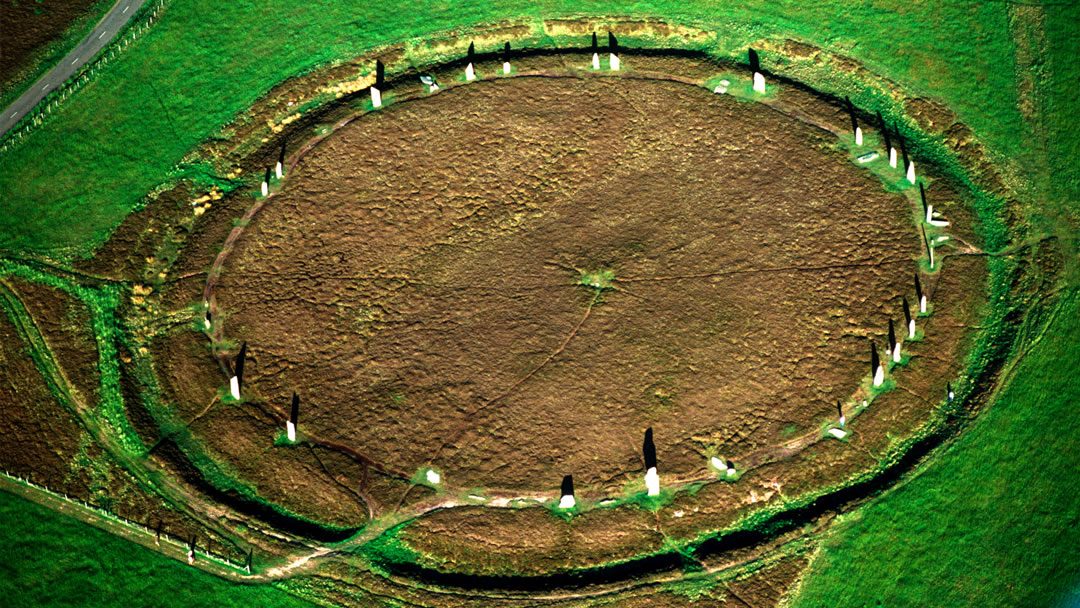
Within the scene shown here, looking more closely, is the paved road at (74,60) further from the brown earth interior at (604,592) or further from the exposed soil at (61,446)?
the brown earth interior at (604,592)

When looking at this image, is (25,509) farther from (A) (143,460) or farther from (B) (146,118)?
(B) (146,118)

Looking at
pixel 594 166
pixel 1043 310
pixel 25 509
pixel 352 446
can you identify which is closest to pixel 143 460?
pixel 25 509

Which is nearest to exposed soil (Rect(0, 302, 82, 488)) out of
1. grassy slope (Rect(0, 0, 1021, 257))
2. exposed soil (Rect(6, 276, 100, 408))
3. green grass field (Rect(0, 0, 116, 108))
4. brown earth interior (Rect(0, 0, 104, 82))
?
exposed soil (Rect(6, 276, 100, 408))

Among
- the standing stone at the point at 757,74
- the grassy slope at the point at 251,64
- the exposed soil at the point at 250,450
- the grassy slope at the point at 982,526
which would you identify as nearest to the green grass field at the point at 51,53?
the grassy slope at the point at 251,64

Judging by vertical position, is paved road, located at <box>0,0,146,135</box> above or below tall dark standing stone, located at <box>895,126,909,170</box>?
above

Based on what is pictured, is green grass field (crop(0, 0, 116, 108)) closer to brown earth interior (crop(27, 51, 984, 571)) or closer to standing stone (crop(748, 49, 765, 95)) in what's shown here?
brown earth interior (crop(27, 51, 984, 571))
